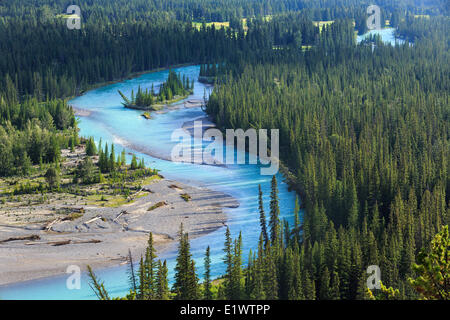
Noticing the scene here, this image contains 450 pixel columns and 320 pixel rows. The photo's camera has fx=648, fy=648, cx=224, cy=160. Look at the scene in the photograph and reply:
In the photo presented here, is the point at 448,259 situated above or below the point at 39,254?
above

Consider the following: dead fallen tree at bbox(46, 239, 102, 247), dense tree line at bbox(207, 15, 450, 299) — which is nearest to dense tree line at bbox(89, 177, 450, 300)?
dense tree line at bbox(207, 15, 450, 299)

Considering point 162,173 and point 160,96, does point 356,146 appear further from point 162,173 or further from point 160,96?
point 160,96

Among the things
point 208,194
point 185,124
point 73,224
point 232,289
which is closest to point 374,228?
point 232,289

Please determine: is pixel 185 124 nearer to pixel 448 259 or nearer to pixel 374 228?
pixel 374 228

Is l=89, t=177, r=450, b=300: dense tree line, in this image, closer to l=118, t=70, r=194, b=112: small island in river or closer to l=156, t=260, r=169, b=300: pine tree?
l=156, t=260, r=169, b=300: pine tree

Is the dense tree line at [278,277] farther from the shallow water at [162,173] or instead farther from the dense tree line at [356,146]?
the shallow water at [162,173]

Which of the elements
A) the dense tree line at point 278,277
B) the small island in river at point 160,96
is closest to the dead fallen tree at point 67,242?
the dense tree line at point 278,277
